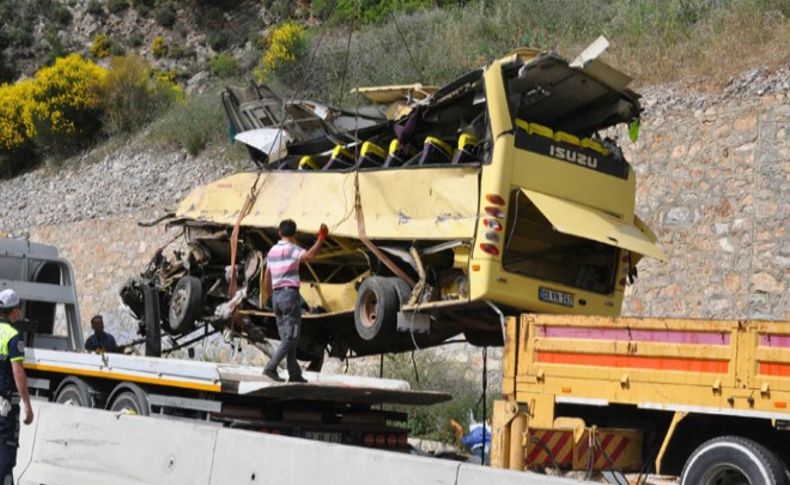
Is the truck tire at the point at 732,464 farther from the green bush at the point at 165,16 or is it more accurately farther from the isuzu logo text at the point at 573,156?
the green bush at the point at 165,16

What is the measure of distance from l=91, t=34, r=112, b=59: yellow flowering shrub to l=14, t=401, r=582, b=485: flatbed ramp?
35738 mm

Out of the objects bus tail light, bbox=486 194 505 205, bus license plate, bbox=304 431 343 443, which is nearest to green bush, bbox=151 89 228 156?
bus license plate, bbox=304 431 343 443

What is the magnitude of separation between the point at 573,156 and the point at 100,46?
37.1 m

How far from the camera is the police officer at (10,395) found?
400 inches

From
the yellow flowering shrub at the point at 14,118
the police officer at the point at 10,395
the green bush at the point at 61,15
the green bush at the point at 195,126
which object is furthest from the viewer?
the green bush at the point at 61,15

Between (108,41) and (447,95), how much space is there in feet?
121

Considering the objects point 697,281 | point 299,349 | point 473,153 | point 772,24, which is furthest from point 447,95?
point 772,24

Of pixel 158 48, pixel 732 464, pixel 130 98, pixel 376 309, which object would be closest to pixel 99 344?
pixel 376 309

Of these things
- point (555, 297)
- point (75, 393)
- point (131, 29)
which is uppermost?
point (131, 29)

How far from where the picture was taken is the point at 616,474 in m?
10.5

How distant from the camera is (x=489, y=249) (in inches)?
472

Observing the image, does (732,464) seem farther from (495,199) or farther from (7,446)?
(7,446)

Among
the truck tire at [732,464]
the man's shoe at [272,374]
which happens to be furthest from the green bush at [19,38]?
the truck tire at [732,464]

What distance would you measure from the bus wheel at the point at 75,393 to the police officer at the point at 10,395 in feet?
8.77
